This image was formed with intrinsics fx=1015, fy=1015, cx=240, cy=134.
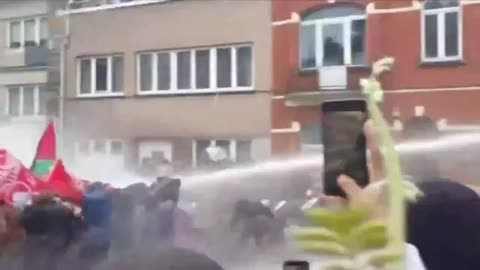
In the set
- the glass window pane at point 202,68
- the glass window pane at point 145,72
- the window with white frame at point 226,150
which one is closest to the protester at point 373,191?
the window with white frame at point 226,150

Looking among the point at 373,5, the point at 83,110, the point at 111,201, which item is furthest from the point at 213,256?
the point at 373,5

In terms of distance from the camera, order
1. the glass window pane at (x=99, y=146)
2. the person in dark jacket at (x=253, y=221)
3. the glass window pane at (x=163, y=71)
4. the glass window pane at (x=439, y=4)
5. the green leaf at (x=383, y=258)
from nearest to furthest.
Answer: the green leaf at (x=383, y=258) < the glass window pane at (x=439, y=4) < the person in dark jacket at (x=253, y=221) < the glass window pane at (x=163, y=71) < the glass window pane at (x=99, y=146)

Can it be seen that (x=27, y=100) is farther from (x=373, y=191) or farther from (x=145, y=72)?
(x=373, y=191)

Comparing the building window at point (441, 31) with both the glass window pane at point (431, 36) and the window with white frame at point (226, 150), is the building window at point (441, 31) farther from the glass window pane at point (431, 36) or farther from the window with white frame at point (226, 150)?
the window with white frame at point (226, 150)

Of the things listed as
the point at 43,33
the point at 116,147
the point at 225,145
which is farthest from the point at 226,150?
the point at 43,33

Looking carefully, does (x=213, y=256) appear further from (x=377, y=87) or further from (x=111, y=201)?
(x=377, y=87)

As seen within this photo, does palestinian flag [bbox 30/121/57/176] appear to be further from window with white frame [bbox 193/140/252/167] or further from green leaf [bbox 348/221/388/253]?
green leaf [bbox 348/221/388/253]

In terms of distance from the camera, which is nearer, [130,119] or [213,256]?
[213,256]
